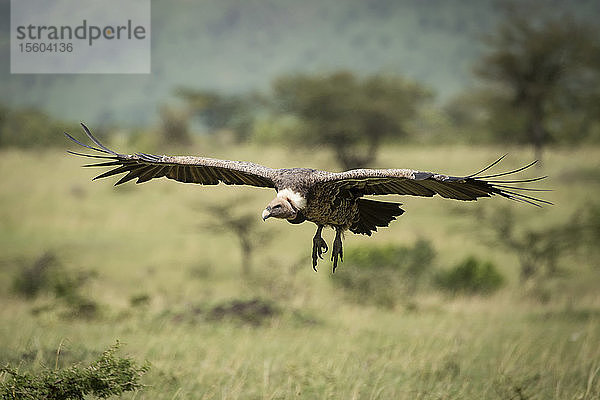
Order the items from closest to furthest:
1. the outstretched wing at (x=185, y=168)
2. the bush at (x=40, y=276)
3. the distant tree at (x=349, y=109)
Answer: the outstretched wing at (x=185, y=168) → the bush at (x=40, y=276) → the distant tree at (x=349, y=109)

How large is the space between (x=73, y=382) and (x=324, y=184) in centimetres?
266

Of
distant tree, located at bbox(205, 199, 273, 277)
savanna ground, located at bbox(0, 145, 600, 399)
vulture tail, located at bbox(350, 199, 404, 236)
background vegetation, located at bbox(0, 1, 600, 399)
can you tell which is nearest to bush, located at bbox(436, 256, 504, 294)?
background vegetation, located at bbox(0, 1, 600, 399)

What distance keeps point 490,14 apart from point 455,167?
14360 centimetres

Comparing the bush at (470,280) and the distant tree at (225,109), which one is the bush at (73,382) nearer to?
the bush at (470,280)

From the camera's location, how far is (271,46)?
16738 centimetres

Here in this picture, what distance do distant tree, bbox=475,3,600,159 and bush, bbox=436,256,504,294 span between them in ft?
57.6

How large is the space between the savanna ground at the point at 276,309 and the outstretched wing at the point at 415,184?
2.06 metres

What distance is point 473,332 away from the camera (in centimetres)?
1227

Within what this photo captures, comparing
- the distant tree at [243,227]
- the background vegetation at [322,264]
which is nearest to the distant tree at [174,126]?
the background vegetation at [322,264]

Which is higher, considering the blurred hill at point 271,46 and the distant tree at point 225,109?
the blurred hill at point 271,46

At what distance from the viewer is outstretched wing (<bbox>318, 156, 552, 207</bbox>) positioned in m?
6.27

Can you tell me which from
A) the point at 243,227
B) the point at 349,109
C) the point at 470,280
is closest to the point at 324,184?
the point at 470,280

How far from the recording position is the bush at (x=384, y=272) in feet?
52.6

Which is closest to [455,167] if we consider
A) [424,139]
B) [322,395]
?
[424,139]
